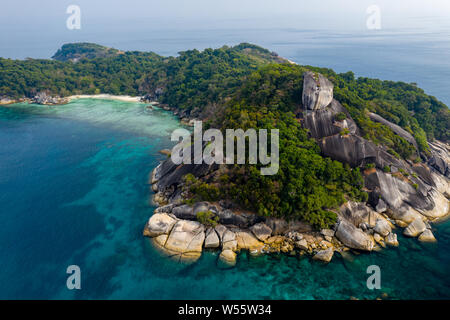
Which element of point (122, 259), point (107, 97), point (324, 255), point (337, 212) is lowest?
point (122, 259)

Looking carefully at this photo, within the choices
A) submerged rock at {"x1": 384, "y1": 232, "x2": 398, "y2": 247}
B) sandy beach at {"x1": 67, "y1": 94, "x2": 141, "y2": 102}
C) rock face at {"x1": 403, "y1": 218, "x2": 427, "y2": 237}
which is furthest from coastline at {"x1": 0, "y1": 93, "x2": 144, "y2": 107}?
rock face at {"x1": 403, "y1": 218, "x2": 427, "y2": 237}

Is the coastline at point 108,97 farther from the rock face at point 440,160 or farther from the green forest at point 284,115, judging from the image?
the rock face at point 440,160

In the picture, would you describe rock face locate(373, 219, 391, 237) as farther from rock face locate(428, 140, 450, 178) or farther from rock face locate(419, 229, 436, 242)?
rock face locate(428, 140, 450, 178)

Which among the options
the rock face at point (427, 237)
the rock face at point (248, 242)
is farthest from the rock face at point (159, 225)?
the rock face at point (427, 237)

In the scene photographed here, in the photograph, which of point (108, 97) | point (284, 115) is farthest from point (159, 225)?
point (108, 97)

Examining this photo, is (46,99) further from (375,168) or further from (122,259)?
(375,168)
